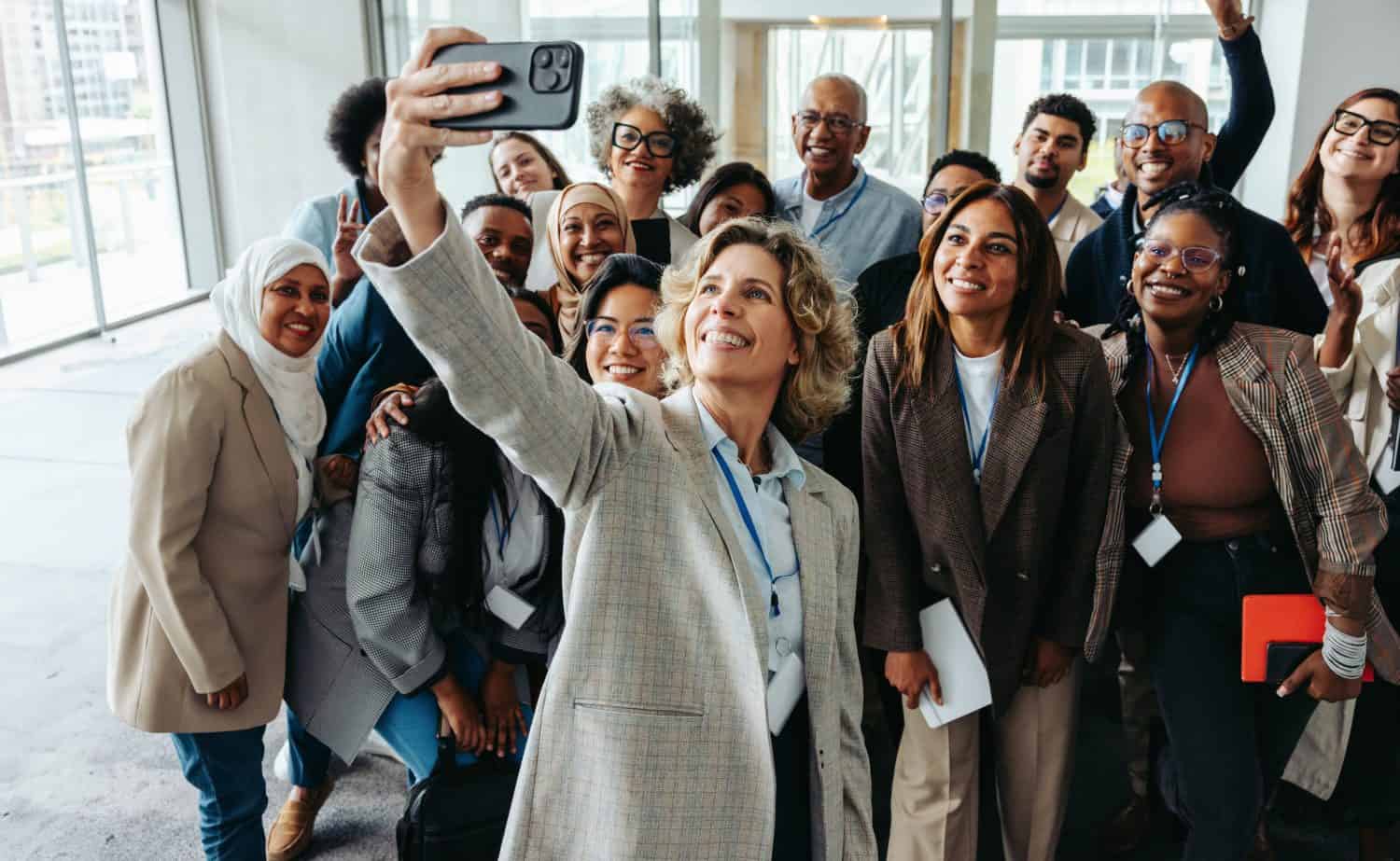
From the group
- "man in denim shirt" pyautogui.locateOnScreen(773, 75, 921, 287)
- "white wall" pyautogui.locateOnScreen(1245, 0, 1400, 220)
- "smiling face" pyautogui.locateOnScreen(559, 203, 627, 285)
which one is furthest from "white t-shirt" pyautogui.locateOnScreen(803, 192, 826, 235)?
"white wall" pyautogui.locateOnScreen(1245, 0, 1400, 220)

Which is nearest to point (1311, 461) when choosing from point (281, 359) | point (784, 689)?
point (784, 689)

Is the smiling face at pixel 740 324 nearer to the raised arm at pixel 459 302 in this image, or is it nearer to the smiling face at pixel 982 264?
the raised arm at pixel 459 302

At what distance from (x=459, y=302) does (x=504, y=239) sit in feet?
6.28

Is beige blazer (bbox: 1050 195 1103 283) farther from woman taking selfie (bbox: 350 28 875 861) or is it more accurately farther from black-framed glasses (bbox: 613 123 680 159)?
woman taking selfie (bbox: 350 28 875 861)

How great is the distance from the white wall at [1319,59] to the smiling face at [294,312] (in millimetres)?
6995

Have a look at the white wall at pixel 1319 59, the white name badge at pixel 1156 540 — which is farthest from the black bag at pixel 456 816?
the white wall at pixel 1319 59

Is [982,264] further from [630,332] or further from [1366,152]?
[1366,152]

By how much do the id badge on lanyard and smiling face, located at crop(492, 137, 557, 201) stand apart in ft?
9.10

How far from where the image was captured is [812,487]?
1.91 meters

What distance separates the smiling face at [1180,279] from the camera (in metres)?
2.44

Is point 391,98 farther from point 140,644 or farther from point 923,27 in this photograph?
point 923,27

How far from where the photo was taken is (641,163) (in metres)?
3.78

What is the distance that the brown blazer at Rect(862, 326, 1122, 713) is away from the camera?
2.40 metres

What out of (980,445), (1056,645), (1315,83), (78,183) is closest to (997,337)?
(980,445)
